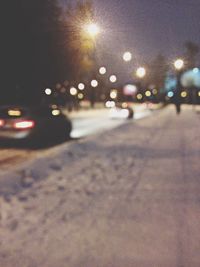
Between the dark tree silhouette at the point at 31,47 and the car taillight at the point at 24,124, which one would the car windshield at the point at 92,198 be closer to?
the car taillight at the point at 24,124

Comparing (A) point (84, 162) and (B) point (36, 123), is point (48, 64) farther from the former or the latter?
(A) point (84, 162)

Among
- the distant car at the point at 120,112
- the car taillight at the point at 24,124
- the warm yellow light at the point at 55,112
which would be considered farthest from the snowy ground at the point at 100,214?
the distant car at the point at 120,112

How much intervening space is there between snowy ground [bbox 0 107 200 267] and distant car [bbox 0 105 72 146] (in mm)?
4831

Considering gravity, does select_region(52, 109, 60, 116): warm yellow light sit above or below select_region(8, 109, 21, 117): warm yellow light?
below

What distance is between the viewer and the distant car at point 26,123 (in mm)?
17859

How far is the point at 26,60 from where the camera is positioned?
34.6 meters

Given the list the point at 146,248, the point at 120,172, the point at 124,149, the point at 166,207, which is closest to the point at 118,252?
the point at 146,248

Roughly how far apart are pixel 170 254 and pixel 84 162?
304 inches

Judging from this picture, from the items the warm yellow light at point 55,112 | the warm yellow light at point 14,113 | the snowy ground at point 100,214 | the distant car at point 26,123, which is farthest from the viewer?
the warm yellow light at point 55,112

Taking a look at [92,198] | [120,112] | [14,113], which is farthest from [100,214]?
[120,112]

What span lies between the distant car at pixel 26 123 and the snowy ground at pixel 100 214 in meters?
4.83

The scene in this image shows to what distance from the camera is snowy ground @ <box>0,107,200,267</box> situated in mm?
5465

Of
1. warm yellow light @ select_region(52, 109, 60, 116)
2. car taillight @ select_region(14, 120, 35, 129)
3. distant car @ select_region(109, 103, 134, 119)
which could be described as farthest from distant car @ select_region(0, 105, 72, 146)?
distant car @ select_region(109, 103, 134, 119)

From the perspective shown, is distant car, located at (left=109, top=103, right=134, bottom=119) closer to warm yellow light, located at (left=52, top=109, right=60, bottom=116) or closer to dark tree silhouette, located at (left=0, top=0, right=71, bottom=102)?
dark tree silhouette, located at (left=0, top=0, right=71, bottom=102)
